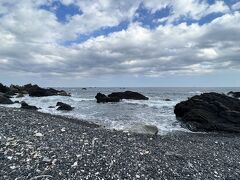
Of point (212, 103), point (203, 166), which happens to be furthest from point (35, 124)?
point (212, 103)

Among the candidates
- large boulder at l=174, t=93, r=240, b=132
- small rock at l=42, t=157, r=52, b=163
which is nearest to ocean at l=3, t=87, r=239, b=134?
large boulder at l=174, t=93, r=240, b=132

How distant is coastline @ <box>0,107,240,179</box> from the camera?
920 cm

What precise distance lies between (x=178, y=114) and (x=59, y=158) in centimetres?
2580

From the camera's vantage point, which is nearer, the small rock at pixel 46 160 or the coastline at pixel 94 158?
the coastline at pixel 94 158

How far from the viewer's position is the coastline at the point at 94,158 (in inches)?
362

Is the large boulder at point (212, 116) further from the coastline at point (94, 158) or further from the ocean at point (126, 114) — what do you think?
the coastline at point (94, 158)

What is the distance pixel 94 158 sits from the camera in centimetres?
1038

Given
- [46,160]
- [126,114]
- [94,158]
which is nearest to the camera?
[46,160]

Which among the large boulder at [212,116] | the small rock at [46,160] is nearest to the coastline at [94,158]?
the small rock at [46,160]

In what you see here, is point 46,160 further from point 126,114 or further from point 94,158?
point 126,114

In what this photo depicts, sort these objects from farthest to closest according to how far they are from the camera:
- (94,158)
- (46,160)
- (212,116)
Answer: (212,116) < (94,158) < (46,160)

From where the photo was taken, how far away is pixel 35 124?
1488cm

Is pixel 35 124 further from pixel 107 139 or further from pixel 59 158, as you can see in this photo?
pixel 59 158

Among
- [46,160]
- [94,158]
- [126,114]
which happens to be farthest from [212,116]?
[46,160]
